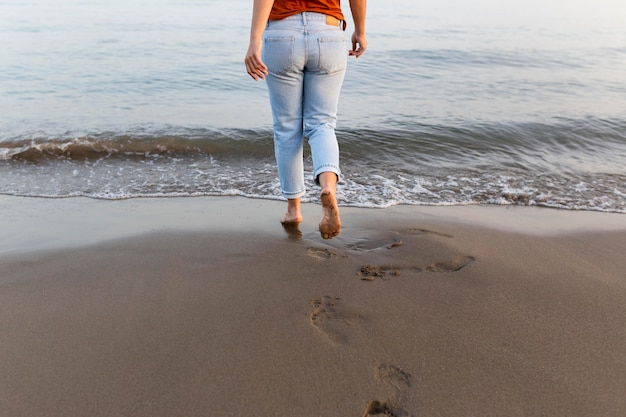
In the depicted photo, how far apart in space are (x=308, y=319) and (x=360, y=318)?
9.2 inches

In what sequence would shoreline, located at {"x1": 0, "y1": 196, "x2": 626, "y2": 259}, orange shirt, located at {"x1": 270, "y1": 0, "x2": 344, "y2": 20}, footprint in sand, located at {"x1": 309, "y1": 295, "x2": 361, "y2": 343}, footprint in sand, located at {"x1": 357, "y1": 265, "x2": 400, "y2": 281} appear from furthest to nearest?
shoreline, located at {"x1": 0, "y1": 196, "x2": 626, "y2": 259} → footprint in sand, located at {"x1": 357, "y1": 265, "x2": 400, "y2": 281} → orange shirt, located at {"x1": 270, "y1": 0, "x2": 344, "y2": 20} → footprint in sand, located at {"x1": 309, "y1": 295, "x2": 361, "y2": 343}

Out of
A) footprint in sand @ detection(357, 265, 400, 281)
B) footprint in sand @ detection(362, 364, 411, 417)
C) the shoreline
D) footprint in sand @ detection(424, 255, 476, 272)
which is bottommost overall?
the shoreline

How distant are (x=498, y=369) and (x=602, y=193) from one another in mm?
3257

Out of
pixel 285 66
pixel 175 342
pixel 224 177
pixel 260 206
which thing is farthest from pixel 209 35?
pixel 175 342

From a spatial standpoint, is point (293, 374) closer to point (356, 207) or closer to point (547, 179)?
point (356, 207)

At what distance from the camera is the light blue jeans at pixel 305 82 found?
262cm

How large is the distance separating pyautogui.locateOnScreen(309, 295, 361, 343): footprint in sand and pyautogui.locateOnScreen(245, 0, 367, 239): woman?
1.56 feet

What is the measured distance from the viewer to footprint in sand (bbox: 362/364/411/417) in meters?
1.71

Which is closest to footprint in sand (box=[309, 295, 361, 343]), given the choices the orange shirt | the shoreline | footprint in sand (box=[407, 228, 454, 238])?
the shoreline

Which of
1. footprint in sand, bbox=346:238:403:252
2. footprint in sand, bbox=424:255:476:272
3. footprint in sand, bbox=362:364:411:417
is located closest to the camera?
footprint in sand, bbox=362:364:411:417

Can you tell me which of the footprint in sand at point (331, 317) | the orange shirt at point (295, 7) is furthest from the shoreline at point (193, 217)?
the orange shirt at point (295, 7)

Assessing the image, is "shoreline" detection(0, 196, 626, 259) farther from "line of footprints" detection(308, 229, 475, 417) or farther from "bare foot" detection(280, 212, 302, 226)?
"line of footprints" detection(308, 229, 475, 417)

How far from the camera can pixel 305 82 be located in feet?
9.34

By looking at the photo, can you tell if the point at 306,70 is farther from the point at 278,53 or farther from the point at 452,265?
the point at 452,265
